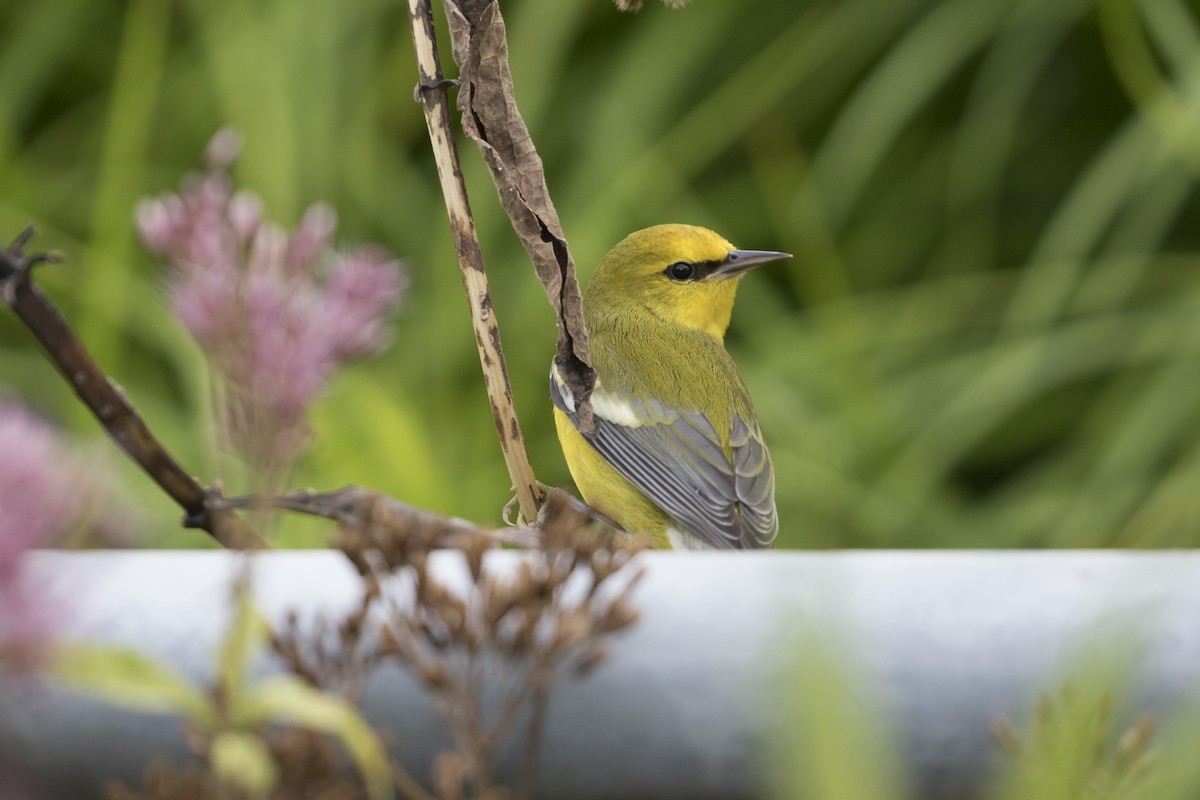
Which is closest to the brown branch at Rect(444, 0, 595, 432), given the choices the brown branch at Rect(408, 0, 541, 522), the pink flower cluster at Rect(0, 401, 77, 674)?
the brown branch at Rect(408, 0, 541, 522)

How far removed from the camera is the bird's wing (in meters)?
1.04

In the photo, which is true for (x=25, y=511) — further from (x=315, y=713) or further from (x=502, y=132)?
(x=502, y=132)

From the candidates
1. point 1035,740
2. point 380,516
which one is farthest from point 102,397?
point 1035,740

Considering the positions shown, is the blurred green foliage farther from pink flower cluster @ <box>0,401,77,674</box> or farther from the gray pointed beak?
the gray pointed beak

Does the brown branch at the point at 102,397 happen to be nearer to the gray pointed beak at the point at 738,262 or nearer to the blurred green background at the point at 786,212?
the gray pointed beak at the point at 738,262

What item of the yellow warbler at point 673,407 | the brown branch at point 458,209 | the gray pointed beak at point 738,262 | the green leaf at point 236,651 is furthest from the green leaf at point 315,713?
the gray pointed beak at point 738,262

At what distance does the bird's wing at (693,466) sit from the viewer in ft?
3.42

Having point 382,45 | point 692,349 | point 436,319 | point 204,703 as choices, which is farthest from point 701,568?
point 382,45

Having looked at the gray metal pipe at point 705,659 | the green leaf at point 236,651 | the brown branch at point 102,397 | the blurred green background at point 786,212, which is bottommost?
the green leaf at point 236,651

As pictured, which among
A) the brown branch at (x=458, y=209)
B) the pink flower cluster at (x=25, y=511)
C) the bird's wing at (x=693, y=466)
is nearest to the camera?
the pink flower cluster at (x=25, y=511)

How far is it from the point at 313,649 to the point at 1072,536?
Result: 1240mm

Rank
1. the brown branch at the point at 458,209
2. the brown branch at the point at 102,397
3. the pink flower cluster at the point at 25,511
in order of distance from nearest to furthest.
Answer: the pink flower cluster at the point at 25,511
the brown branch at the point at 102,397
the brown branch at the point at 458,209

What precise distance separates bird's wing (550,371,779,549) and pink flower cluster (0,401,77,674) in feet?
2.34

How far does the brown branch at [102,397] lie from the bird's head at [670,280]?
2.69ft
